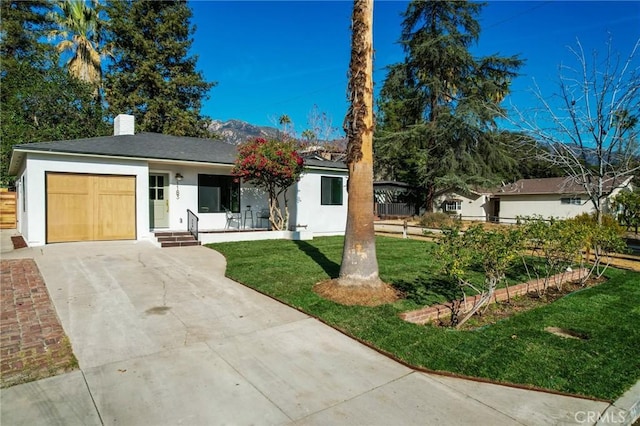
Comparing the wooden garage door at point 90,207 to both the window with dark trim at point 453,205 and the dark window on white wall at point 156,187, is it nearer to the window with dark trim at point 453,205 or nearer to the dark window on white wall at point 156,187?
the dark window on white wall at point 156,187

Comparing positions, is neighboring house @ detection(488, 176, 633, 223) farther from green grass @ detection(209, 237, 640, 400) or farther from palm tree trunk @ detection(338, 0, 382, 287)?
palm tree trunk @ detection(338, 0, 382, 287)

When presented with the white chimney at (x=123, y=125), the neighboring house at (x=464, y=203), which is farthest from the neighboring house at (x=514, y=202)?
the white chimney at (x=123, y=125)

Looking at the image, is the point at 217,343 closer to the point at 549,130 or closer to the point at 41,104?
the point at 549,130

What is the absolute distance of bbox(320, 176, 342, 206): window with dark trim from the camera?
14859 mm

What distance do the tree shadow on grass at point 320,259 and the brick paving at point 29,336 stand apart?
4395 millimetres

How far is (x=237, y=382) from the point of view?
3240 mm

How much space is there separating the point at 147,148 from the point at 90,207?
2641mm

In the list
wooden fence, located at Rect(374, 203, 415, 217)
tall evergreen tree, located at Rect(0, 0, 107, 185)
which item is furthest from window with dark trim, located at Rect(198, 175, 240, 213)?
wooden fence, located at Rect(374, 203, 415, 217)

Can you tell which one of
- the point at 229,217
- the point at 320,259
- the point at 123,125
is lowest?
the point at 320,259

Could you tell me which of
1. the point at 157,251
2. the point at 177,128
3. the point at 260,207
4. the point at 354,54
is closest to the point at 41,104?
the point at 177,128

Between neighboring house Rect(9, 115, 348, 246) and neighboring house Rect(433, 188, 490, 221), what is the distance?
18.9 metres

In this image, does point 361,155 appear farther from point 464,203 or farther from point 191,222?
point 464,203

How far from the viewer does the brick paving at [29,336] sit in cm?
334

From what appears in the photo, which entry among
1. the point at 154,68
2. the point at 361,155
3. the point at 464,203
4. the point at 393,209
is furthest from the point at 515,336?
the point at 154,68
